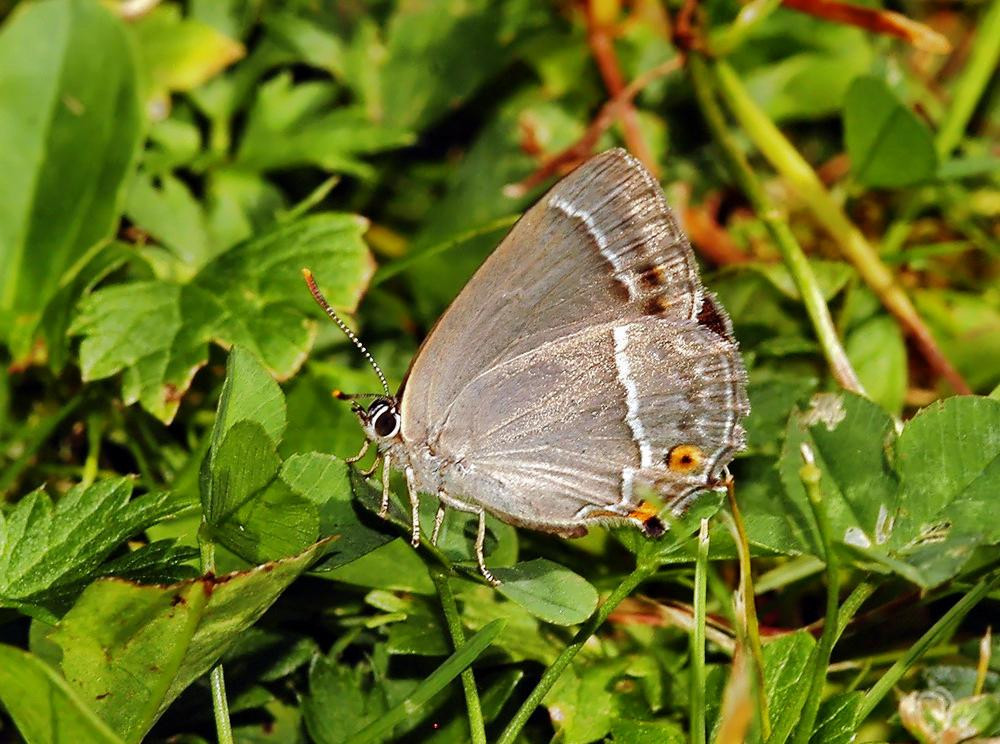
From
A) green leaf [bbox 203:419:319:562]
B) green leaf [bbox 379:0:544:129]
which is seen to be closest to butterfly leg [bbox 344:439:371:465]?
green leaf [bbox 203:419:319:562]

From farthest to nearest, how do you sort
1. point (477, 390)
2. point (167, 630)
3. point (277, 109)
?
point (277, 109), point (477, 390), point (167, 630)

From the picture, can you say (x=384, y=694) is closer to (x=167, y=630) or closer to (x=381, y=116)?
(x=167, y=630)

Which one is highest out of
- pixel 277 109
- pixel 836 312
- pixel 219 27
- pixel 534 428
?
pixel 219 27

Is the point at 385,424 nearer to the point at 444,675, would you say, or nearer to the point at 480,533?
the point at 480,533

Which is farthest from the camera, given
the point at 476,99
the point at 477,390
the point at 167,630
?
the point at 476,99

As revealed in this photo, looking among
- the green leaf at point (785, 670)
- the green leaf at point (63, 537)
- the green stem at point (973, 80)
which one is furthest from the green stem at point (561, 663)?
the green stem at point (973, 80)

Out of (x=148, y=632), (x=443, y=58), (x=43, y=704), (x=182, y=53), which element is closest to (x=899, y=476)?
(x=148, y=632)

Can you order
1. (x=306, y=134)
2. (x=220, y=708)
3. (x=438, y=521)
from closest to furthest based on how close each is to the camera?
(x=220, y=708), (x=438, y=521), (x=306, y=134)

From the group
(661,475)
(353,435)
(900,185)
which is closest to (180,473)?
(353,435)
